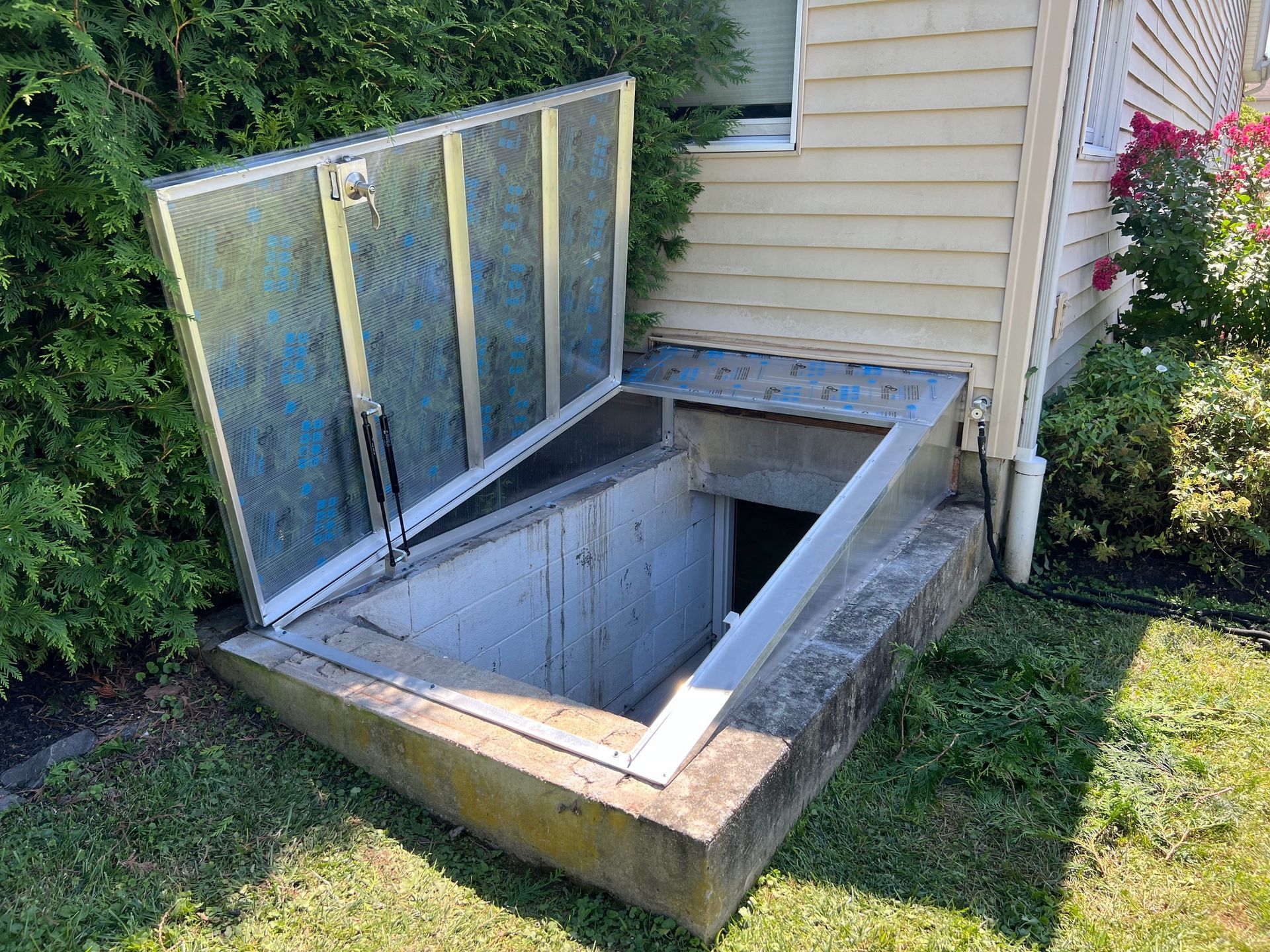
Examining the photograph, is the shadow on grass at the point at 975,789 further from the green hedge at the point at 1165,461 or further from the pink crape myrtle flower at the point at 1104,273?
the pink crape myrtle flower at the point at 1104,273

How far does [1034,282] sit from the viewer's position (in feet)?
13.7

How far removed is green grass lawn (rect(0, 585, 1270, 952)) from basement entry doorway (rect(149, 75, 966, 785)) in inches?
16.1

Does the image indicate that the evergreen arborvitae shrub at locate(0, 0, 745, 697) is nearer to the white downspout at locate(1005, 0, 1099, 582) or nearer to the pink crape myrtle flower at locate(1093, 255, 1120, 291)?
the white downspout at locate(1005, 0, 1099, 582)

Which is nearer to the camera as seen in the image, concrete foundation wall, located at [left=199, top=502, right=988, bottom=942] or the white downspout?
concrete foundation wall, located at [left=199, top=502, right=988, bottom=942]

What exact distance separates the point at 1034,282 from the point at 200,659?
393 centimetres

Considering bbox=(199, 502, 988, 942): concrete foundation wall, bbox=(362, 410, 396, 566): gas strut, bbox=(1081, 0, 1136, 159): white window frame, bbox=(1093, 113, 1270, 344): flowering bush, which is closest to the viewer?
bbox=(199, 502, 988, 942): concrete foundation wall

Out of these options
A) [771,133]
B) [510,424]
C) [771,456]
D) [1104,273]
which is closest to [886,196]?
[771,133]

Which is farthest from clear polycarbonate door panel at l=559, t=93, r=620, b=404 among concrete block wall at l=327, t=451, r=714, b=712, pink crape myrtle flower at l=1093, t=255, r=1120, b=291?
pink crape myrtle flower at l=1093, t=255, r=1120, b=291

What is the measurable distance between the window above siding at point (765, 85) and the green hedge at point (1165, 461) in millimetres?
2142

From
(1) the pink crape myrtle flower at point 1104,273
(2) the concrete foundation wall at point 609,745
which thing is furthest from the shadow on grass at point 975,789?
(1) the pink crape myrtle flower at point 1104,273

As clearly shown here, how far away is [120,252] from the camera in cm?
240

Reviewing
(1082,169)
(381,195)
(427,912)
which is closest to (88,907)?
(427,912)

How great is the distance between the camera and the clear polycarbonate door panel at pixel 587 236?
393 centimetres

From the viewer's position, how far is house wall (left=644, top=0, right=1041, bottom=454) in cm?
405
